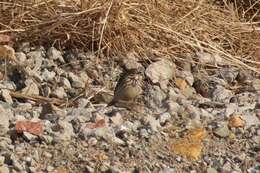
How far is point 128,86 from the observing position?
248 centimetres

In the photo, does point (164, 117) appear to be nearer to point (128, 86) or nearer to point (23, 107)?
point (128, 86)

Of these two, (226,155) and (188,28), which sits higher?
(188,28)

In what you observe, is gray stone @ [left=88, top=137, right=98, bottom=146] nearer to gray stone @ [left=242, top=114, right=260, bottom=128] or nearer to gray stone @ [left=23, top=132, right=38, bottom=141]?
gray stone @ [left=23, top=132, right=38, bottom=141]

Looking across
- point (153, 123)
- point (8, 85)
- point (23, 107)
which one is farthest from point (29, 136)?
point (8, 85)

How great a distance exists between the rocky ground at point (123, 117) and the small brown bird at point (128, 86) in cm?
3

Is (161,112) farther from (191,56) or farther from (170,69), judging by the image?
(191,56)

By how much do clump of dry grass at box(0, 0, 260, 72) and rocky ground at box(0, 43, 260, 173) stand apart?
0.18ft

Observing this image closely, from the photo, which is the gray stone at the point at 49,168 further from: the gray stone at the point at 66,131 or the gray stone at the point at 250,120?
the gray stone at the point at 250,120

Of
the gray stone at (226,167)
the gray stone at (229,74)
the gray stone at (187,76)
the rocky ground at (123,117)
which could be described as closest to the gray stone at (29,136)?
the rocky ground at (123,117)

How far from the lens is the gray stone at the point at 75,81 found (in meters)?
2.55

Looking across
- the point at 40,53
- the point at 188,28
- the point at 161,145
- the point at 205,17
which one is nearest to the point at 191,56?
the point at 188,28

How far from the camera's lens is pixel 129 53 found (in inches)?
108

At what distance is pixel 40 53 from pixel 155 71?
428mm

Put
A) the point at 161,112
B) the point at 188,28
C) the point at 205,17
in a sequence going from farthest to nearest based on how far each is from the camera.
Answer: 1. the point at 205,17
2. the point at 188,28
3. the point at 161,112
